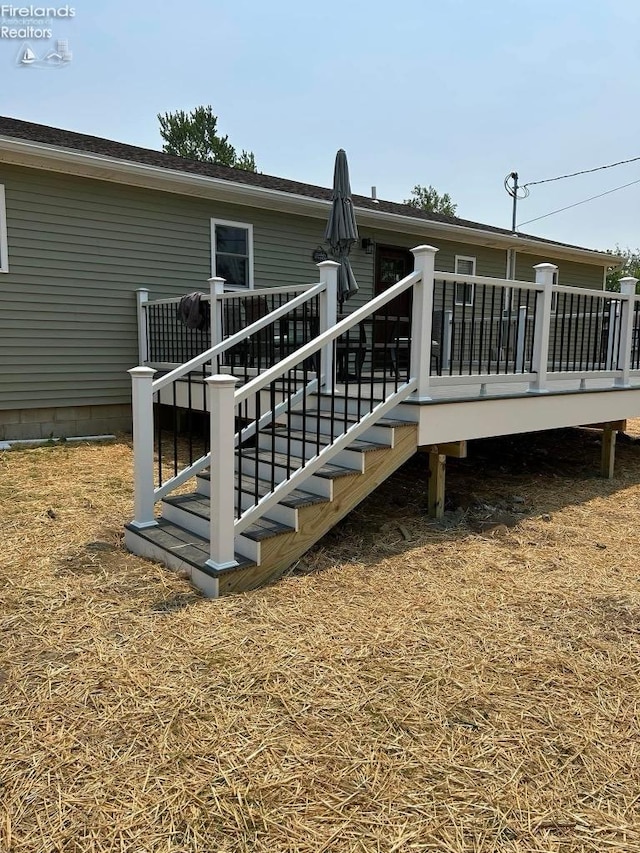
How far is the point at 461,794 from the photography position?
180 centimetres

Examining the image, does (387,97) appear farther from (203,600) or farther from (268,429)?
(203,600)

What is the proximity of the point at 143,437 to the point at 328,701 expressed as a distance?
2.20 m

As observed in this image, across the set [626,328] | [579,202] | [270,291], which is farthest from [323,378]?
[579,202]

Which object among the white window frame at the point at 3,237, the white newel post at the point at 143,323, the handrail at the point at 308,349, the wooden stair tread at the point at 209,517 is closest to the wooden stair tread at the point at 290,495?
the wooden stair tread at the point at 209,517

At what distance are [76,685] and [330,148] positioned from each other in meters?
18.3

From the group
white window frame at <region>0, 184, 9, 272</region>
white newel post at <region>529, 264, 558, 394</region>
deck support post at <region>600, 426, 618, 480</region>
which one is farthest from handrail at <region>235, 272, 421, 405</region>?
white window frame at <region>0, 184, 9, 272</region>

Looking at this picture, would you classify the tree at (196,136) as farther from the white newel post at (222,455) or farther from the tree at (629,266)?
the white newel post at (222,455)

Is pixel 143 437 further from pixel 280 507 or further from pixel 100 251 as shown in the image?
pixel 100 251

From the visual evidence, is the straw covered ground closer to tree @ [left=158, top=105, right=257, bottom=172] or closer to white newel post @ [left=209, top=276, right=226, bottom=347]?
white newel post @ [left=209, top=276, right=226, bottom=347]

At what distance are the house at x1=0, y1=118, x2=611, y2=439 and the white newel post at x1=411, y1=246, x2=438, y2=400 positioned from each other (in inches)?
203

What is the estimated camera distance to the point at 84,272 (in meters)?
7.91

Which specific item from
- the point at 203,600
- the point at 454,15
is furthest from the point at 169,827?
the point at 454,15

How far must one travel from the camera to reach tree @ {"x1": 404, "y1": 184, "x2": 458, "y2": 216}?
49875mm

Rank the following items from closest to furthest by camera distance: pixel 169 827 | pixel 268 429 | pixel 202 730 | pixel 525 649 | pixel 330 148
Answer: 1. pixel 169 827
2. pixel 202 730
3. pixel 525 649
4. pixel 268 429
5. pixel 330 148
